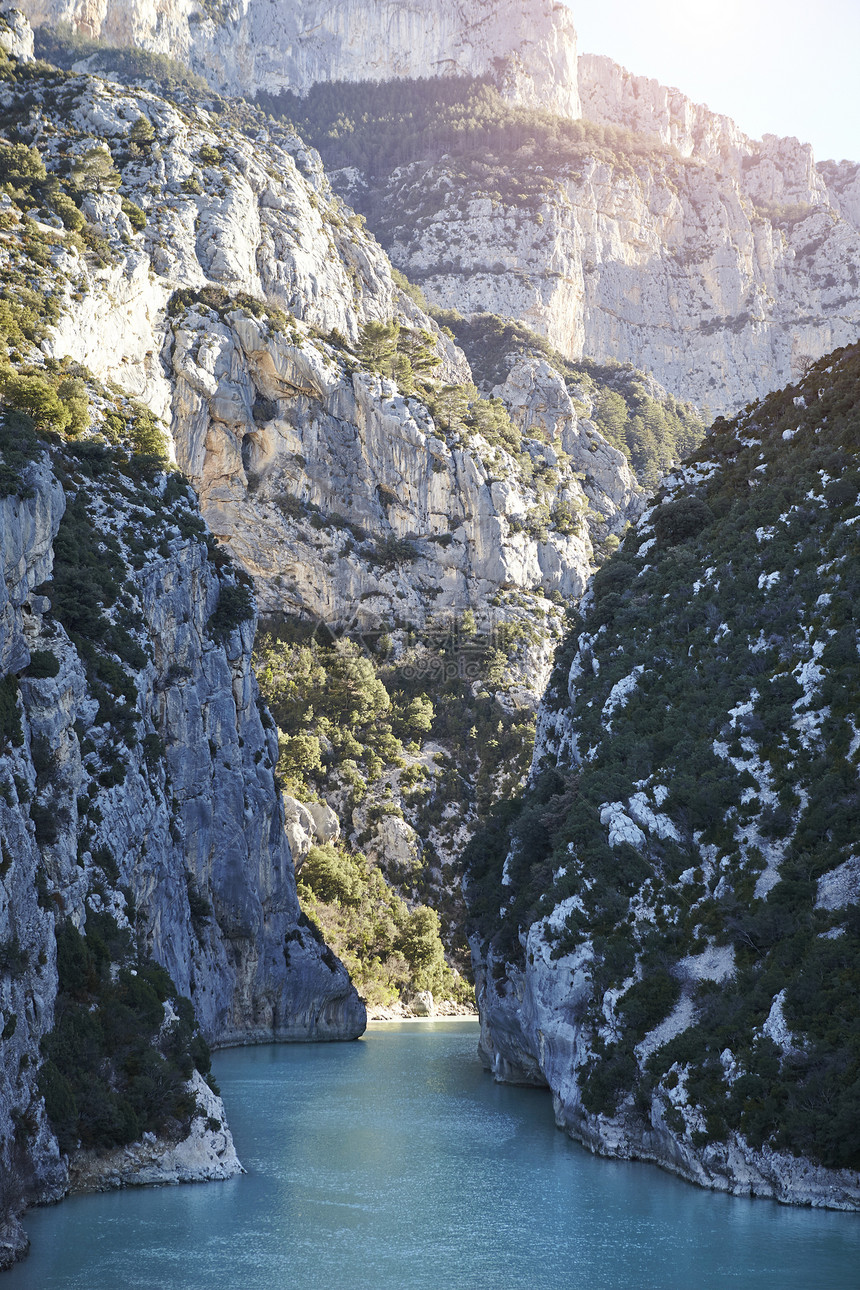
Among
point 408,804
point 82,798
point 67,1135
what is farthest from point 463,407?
point 67,1135

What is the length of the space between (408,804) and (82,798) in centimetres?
5010

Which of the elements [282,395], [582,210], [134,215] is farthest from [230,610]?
[582,210]

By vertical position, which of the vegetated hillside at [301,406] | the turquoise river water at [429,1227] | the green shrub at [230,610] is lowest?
the turquoise river water at [429,1227]

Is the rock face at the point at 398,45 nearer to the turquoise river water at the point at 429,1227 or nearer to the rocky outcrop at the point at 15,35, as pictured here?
the rocky outcrop at the point at 15,35

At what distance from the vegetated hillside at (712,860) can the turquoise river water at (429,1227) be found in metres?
1.89

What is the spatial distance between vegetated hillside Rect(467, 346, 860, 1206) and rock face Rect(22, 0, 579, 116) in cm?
13124

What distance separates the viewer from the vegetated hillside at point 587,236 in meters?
152

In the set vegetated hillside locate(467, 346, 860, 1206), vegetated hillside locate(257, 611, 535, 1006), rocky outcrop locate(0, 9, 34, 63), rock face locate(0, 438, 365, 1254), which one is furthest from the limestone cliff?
vegetated hillside locate(467, 346, 860, 1206)

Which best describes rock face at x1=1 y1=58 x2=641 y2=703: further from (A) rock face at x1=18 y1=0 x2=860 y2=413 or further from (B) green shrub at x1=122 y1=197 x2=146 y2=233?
(A) rock face at x1=18 y1=0 x2=860 y2=413

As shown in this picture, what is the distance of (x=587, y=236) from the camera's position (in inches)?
6211

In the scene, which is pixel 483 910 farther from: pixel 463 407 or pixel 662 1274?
pixel 463 407

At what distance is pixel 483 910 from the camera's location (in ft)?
172

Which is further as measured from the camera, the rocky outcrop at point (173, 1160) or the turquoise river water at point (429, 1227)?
the rocky outcrop at point (173, 1160)

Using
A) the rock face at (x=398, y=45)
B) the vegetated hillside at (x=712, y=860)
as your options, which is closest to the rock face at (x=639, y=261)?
the rock face at (x=398, y=45)
